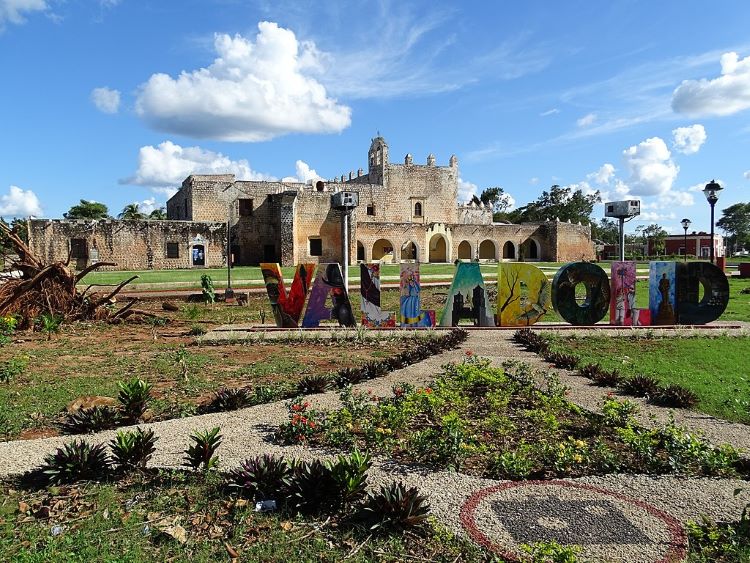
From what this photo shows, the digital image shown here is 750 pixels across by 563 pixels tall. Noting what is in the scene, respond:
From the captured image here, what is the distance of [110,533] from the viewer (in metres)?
3.47

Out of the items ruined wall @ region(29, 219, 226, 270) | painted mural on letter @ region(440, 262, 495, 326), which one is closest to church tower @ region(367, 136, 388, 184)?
ruined wall @ region(29, 219, 226, 270)

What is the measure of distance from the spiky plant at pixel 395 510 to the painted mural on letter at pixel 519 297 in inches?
341

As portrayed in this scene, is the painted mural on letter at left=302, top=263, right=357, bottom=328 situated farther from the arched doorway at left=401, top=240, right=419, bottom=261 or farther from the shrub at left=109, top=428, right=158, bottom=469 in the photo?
the arched doorway at left=401, top=240, right=419, bottom=261

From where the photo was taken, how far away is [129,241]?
36.0 meters

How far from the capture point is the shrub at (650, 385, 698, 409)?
5.94 meters

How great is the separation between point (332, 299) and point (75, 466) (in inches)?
303

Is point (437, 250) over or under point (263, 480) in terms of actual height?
over

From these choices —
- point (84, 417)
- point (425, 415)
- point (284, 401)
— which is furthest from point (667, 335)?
point (84, 417)

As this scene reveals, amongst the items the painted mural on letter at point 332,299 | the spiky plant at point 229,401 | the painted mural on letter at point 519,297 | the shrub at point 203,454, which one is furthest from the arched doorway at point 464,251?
the shrub at point 203,454

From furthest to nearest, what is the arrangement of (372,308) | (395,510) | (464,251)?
1. (464,251)
2. (372,308)
3. (395,510)

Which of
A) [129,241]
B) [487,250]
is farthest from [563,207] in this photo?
[129,241]

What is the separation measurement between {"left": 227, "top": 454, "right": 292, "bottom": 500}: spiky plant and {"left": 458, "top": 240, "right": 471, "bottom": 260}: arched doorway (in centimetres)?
4773

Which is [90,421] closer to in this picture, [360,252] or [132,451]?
[132,451]

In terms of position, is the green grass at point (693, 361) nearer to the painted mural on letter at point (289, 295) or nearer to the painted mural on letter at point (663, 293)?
the painted mural on letter at point (663, 293)
